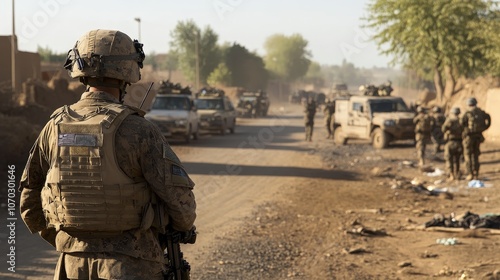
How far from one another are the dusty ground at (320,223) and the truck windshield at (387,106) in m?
4.19

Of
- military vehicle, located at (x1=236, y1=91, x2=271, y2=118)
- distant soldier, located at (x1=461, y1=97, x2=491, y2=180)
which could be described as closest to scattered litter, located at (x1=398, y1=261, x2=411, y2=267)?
distant soldier, located at (x1=461, y1=97, x2=491, y2=180)

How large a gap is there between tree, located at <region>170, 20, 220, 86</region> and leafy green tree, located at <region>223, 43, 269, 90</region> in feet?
6.81

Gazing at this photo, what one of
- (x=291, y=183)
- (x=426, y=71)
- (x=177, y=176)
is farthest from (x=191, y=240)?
(x=426, y=71)

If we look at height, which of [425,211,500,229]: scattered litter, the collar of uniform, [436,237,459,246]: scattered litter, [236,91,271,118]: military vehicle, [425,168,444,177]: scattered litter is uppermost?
the collar of uniform

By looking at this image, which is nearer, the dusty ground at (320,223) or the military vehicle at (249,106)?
the dusty ground at (320,223)

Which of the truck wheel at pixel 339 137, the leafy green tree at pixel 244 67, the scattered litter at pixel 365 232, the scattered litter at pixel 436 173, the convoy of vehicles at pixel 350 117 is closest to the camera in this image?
the scattered litter at pixel 365 232

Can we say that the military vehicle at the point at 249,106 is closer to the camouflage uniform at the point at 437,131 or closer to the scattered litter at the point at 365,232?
the camouflage uniform at the point at 437,131

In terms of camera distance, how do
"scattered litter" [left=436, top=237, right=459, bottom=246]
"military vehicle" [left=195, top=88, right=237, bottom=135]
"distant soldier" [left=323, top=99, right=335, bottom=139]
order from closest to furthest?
"scattered litter" [left=436, top=237, right=459, bottom=246] < "distant soldier" [left=323, top=99, right=335, bottom=139] < "military vehicle" [left=195, top=88, right=237, bottom=135]

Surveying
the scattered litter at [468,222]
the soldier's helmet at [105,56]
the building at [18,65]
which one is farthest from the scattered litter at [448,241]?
the building at [18,65]

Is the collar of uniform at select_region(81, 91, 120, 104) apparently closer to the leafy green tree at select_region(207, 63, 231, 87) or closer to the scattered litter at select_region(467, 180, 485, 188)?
the scattered litter at select_region(467, 180, 485, 188)

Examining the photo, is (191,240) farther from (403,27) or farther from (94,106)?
(403,27)

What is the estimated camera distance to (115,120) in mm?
3111

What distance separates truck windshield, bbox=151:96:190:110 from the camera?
2472 centimetres

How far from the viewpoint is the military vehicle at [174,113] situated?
23734mm
